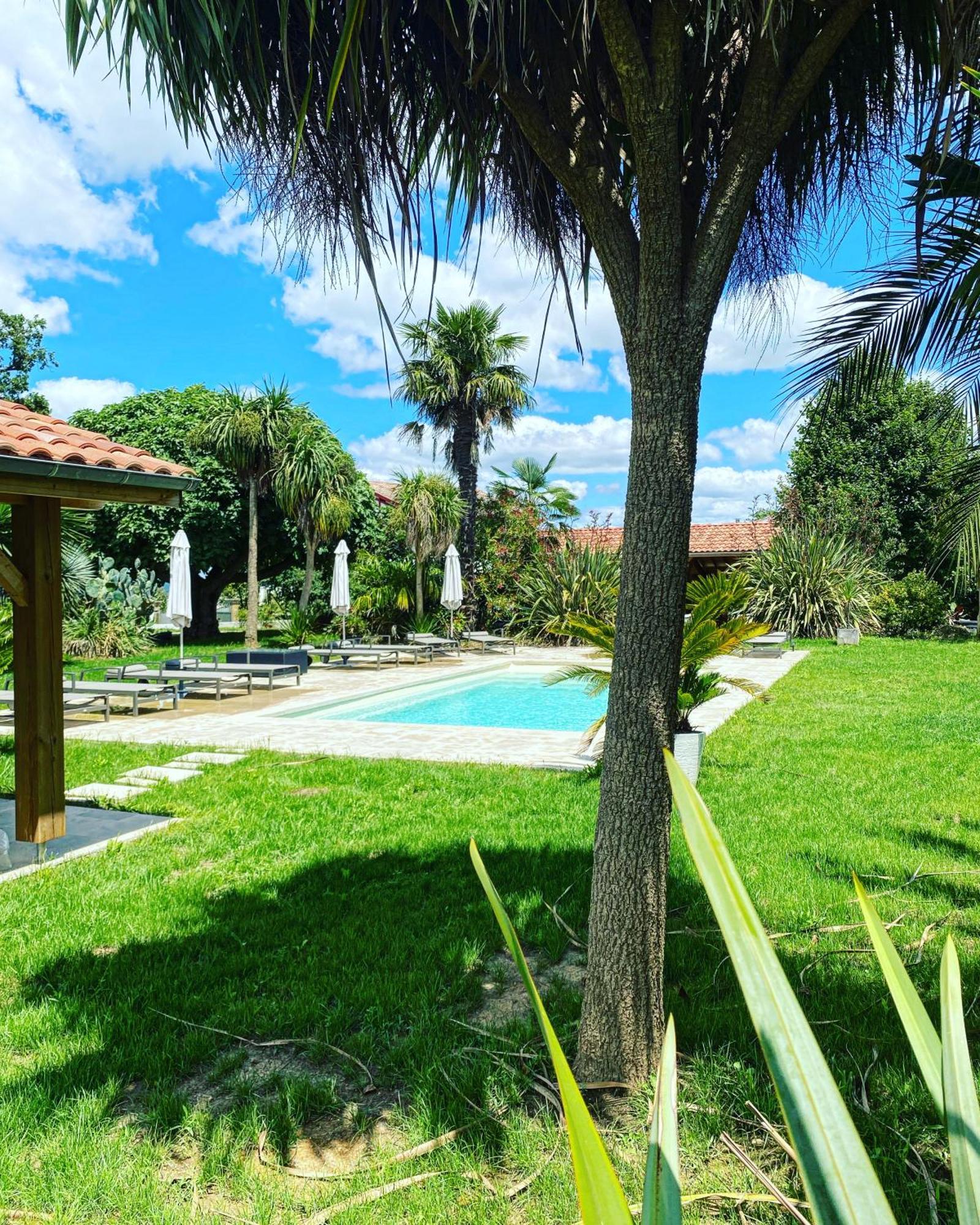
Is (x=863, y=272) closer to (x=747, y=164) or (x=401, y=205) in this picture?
(x=747, y=164)

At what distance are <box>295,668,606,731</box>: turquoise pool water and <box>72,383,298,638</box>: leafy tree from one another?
35.1 feet

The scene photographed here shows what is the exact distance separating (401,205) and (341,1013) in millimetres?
3160

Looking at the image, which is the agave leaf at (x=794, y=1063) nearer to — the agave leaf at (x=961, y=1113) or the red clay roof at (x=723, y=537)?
the agave leaf at (x=961, y=1113)

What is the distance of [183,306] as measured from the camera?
4241cm

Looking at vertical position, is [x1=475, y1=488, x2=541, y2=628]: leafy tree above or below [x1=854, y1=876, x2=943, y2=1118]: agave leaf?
above

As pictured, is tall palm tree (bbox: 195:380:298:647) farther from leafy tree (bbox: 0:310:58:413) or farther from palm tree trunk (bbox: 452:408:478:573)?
leafy tree (bbox: 0:310:58:413)

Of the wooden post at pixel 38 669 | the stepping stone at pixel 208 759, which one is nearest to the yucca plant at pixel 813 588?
the stepping stone at pixel 208 759

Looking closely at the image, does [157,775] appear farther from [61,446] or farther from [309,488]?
[309,488]

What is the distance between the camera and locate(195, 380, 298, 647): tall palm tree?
18.7 meters

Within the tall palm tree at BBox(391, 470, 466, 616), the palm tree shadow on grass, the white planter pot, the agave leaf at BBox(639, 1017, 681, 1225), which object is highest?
the tall palm tree at BBox(391, 470, 466, 616)

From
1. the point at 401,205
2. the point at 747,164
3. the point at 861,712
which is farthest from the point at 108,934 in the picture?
the point at 861,712

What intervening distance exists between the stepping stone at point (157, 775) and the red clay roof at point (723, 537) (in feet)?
59.7

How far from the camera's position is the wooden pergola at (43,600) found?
5.20m

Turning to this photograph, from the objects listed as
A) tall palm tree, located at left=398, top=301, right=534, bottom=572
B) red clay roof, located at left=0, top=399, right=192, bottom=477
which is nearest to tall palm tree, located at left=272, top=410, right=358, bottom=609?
tall palm tree, located at left=398, top=301, right=534, bottom=572
